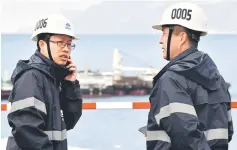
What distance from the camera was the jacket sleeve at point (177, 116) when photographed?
2.63 meters

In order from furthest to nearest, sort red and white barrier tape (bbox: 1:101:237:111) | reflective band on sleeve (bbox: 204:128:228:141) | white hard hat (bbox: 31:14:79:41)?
1. red and white barrier tape (bbox: 1:101:237:111)
2. white hard hat (bbox: 31:14:79:41)
3. reflective band on sleeve (bbox: 204:128:228:141)

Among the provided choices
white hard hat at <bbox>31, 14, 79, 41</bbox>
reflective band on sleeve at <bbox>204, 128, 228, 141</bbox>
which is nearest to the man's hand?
white hard hat at <bbox>31, 14, 79, 41</bbox>

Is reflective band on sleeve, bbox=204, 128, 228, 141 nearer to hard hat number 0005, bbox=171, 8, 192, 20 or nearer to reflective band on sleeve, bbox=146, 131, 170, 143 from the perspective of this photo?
reflective band on sleeve, bbox=146, 131, 170, 143

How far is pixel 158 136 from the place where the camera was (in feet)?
8.95

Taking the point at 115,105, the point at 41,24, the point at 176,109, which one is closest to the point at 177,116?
the point at 176,109

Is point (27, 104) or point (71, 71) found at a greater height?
point (71, 71)

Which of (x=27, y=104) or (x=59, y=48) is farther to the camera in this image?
(x=59, y=48)

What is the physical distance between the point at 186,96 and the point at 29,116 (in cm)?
86

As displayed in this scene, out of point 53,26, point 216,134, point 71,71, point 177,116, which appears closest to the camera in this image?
point 177,116

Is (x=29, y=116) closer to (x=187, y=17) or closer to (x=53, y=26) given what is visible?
(x=53, y=26)

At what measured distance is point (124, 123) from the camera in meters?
8.52

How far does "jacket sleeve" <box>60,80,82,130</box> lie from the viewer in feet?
11.3

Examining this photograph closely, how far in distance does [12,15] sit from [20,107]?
5.16m

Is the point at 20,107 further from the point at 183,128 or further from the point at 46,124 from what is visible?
the point at 183,128
